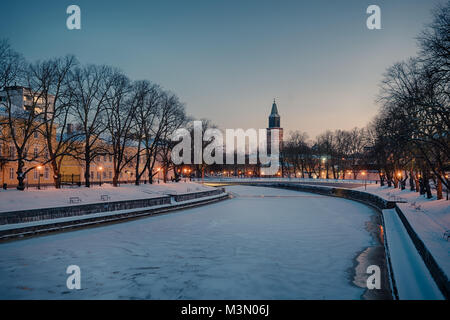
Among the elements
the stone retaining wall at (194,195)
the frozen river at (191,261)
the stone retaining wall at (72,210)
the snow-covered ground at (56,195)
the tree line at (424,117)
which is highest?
the tree line at (424,117)

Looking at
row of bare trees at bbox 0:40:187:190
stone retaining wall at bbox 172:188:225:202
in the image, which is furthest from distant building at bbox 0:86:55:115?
stone retaining wall at bbox 172:188:225:202

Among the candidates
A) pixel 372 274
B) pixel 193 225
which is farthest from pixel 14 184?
pixel 372 274

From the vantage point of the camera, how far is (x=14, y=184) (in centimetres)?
4381

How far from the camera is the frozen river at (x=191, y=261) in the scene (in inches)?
449

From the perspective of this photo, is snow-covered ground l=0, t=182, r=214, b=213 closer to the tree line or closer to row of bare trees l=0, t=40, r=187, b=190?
row of bare trees l=0, t=40, r=187, b=190

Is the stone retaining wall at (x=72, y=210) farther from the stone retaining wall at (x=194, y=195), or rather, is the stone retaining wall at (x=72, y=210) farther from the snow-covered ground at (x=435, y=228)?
the snow-covered ground at (x=435, y=228)

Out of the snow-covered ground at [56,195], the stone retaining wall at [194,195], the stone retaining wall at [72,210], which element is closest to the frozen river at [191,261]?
the stone retaining wall at [72,210]

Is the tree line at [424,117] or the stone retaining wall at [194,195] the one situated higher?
the tree line at [424,117]

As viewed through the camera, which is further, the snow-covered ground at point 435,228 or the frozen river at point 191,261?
the frozen river at point 191,261

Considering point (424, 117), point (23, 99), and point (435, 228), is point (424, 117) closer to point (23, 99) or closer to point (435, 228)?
point (435, 228)

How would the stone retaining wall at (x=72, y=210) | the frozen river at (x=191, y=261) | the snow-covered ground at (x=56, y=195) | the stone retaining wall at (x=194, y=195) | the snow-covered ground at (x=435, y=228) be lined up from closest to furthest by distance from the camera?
the snow-covered ground at (x=435, y=228), the frozen river at (x=191, y=261), the stone retaining wall at (x=72, y=210), the snow-covered ground at (x=56, y=195), the stone retaining wall at (x=194, y=195)

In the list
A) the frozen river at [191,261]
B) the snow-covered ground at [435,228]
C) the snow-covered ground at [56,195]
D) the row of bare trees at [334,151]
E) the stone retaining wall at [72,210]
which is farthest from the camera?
the row of bare trees at [334,151]
